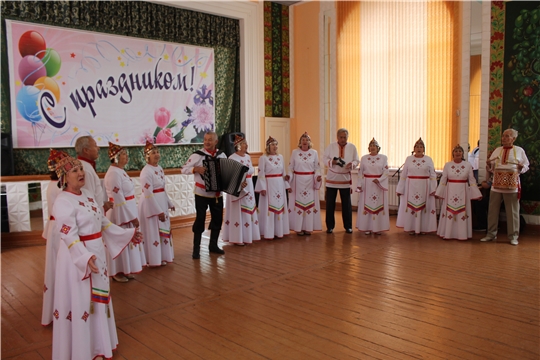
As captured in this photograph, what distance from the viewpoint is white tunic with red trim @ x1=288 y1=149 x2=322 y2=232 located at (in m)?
6.67

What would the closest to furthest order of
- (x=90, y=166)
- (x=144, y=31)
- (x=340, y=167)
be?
(x=90, y=166) → (x=340, y=167) → (x=144, y=31)

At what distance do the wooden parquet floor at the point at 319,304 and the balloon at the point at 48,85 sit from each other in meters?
2.37

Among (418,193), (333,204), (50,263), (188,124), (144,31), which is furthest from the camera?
(188,124)

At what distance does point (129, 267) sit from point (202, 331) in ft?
5.35

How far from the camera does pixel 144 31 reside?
7.73m

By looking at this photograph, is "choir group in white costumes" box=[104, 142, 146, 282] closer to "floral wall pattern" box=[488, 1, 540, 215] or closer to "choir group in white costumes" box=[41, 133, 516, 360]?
"choir group in white costumes" box=[41, 133, 516, 360]

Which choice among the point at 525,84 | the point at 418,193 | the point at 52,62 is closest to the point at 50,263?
the point at 52,62

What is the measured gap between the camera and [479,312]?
12.2ft

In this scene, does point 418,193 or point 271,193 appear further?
point 418,193

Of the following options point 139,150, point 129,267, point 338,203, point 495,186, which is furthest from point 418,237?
point 139,150

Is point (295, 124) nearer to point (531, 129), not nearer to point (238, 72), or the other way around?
point (238, 72)

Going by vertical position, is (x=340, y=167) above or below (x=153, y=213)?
above

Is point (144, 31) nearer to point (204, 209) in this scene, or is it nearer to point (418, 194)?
point (204, 209)

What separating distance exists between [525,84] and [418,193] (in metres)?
2.27
